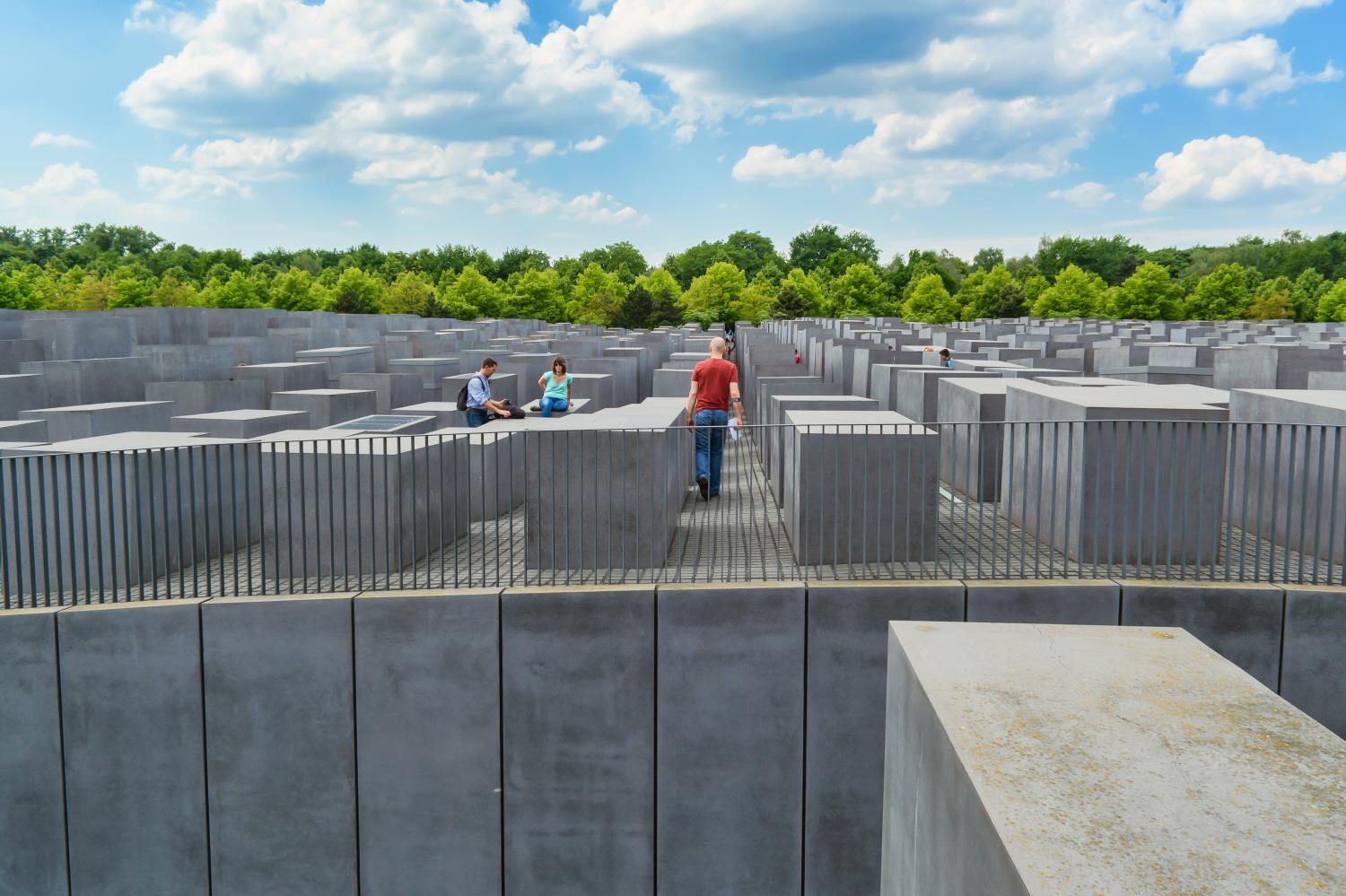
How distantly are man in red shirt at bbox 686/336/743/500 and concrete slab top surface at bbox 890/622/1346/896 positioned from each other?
23.2ft

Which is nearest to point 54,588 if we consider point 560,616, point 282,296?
point 560,616

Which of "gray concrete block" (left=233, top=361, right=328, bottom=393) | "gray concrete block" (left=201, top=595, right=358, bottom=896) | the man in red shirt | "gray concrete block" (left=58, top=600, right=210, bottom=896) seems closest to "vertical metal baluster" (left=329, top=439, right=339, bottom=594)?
"gray concrete block" (left=201, top=595, right=358, bottom=896)

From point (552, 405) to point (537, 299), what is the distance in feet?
242

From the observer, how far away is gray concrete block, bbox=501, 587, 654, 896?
29.2ft

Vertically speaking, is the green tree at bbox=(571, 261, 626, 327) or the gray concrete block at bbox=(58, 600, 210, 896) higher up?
the green tree at bbox=(571, 261, 626, 327)

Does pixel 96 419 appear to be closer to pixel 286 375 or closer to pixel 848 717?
pixel 286 375

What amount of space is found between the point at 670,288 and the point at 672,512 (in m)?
90.3

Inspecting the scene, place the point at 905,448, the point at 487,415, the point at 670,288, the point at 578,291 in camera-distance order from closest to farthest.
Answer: the point at 905,448, the point at 487,415, the point at 578,291, the point at 670,288

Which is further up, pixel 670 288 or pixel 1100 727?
pixel 670 288

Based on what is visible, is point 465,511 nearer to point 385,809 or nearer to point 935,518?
point 385,809

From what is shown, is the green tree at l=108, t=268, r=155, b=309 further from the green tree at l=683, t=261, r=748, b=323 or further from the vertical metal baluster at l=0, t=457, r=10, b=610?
the vertical metal baluster at l=0, t=457, r=10, b=610

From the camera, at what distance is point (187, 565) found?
34.4 ft

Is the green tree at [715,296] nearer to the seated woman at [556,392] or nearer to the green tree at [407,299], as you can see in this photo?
the green tree at [407,299]

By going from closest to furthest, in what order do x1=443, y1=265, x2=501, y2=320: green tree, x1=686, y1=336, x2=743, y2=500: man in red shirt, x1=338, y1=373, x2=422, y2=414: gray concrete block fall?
1. x1=686, y1=336, x2=743, y2=500: man in red shirt
2. x1=338, y1=373, x2=422, y2=414: gray concrete block
3. x1=443, y1=265, x2=501, y2=320: green tree
